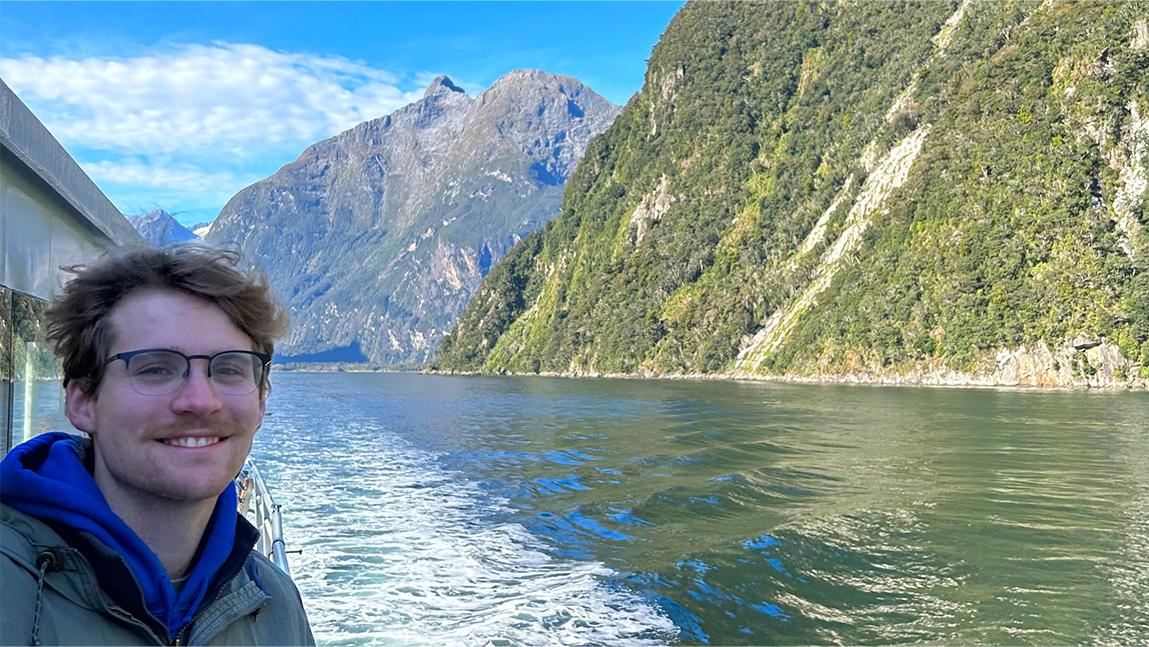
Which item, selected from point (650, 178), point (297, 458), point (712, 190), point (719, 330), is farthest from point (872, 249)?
point (297, 458)

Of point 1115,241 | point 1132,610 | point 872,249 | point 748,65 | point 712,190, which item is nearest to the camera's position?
point 1132,610

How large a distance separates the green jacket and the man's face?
0.21m

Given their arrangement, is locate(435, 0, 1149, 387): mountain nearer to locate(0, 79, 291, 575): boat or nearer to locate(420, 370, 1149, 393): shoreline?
locate(420, 370, 1149, 393): shoreline

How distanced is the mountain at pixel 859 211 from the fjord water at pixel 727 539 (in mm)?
52704

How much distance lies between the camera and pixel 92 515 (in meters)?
2.01

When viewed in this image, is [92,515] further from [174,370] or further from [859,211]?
[859,211]

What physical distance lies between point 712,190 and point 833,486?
118 metres

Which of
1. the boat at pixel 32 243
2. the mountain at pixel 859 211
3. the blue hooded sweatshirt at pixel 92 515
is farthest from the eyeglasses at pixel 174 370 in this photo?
the mountain at pixel 859 211

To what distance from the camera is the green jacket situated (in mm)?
1866

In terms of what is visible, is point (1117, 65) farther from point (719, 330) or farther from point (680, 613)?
point (680, 613)

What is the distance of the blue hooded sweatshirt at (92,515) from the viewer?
195 cm

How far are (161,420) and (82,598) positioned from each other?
Answer: 453mm

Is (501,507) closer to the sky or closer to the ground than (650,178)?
closer to the ground

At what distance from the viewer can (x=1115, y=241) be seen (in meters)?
70.1
